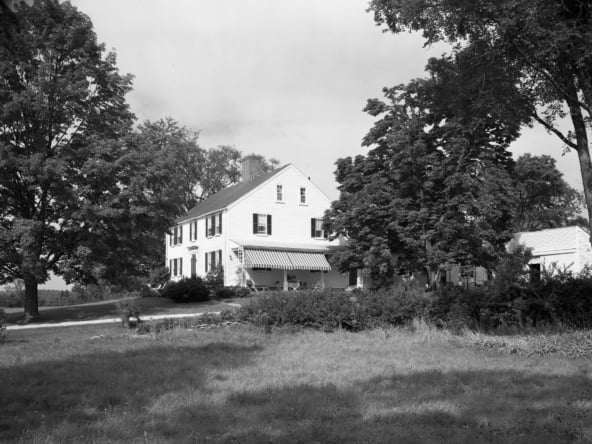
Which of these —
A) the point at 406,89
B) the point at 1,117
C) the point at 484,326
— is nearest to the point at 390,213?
the point at 406,89

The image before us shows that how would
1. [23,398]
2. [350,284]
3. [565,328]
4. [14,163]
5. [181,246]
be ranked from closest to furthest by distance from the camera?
[23,398]
[565,328]
[14,163]
[350,284]
[181,246]

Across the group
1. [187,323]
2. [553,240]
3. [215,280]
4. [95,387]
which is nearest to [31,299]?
[187,323]

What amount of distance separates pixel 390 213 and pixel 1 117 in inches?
793

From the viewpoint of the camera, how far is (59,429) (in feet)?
21.1

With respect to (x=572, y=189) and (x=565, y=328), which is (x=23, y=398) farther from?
(x=572, y=189)

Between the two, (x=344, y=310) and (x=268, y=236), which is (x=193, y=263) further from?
(x=344, y=310)

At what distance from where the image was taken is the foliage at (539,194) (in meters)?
55.8

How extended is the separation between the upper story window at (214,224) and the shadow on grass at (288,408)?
3148 centimetres

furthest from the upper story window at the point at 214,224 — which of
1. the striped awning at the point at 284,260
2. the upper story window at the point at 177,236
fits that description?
the upper story window at the point at 177,236

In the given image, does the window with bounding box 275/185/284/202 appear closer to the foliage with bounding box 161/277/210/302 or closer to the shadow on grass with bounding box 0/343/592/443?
the foliage with bounding box 161/277/210/302

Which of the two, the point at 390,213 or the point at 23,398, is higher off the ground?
the point at 390,213

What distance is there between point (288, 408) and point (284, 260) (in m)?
31.9

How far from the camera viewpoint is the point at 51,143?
85.0 ft

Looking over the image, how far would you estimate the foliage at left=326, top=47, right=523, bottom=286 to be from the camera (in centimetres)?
3088
